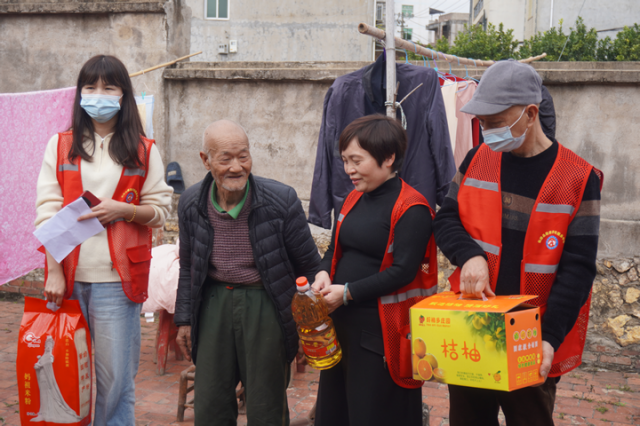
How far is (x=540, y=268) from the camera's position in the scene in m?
2.07

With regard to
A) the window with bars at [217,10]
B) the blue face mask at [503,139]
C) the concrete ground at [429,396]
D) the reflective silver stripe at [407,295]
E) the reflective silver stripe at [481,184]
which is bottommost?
the concrete ground at [429,396]

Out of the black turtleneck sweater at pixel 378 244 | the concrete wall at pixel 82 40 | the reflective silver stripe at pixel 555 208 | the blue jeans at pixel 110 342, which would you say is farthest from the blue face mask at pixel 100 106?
the concrete wall at pixel 82 40

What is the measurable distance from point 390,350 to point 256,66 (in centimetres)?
452

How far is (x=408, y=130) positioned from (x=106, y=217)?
1.99 meters

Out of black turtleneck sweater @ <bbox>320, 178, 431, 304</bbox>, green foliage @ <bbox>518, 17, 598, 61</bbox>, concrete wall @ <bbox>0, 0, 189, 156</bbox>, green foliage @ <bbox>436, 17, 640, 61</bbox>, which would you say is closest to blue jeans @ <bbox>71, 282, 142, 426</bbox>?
black turtleneck sweater @ <bbox>320, 178, 431, 304</bbox>

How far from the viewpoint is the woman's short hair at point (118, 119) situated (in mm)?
2928

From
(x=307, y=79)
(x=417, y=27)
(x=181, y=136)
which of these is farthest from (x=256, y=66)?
(x=417, y=27)

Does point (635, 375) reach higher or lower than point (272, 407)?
lower

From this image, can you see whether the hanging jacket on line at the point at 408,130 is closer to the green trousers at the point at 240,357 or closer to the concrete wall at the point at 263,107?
the green trousers at the point at 240,357

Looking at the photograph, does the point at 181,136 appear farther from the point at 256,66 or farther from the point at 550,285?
the point at 550,285

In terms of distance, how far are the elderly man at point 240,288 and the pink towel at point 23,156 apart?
7.87 feet

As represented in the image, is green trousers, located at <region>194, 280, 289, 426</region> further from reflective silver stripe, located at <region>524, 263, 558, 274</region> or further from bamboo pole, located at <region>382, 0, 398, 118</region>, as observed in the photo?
bamboo pole, located at <region>382, 0, 398, 118</region>

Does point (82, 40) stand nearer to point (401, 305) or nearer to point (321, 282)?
point (321, 282)

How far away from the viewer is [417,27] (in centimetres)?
5975
